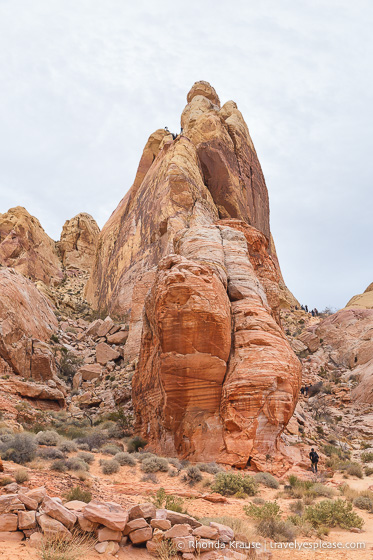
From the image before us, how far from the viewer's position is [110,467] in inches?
530

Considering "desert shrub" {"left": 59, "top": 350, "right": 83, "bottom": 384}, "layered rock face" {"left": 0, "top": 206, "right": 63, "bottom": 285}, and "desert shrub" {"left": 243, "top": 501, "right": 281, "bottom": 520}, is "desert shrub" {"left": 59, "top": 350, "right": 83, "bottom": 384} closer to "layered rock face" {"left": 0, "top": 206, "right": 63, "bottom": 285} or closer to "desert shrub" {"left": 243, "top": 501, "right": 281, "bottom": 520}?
"desert shrub" {"left": 243, "top": 501, "right": 281, "bottom": 520}

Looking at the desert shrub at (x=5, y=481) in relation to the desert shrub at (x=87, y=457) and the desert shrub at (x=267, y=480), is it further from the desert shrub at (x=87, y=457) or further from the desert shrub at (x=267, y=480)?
the desert shrub at (x=267, y=480)

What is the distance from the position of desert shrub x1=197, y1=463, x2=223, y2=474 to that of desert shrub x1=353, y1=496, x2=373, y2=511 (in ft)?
14.3

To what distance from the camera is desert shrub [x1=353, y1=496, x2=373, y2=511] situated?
11.5m

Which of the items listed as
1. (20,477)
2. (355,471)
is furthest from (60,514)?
(355,471)

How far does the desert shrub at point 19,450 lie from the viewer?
1131cm

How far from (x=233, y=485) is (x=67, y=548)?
7.56 metres

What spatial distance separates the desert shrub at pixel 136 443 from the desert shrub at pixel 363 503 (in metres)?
9.87

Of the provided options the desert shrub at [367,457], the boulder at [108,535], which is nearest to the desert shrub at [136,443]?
the desert shrub at [367,457]

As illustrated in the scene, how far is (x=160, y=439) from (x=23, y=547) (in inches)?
508

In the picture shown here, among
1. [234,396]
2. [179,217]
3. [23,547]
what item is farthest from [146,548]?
[179,217]

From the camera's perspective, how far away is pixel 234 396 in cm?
1606

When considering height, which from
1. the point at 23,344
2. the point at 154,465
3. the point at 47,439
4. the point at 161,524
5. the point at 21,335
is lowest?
the point at 161,524

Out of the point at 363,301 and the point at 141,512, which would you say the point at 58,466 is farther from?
the point at 363,301
